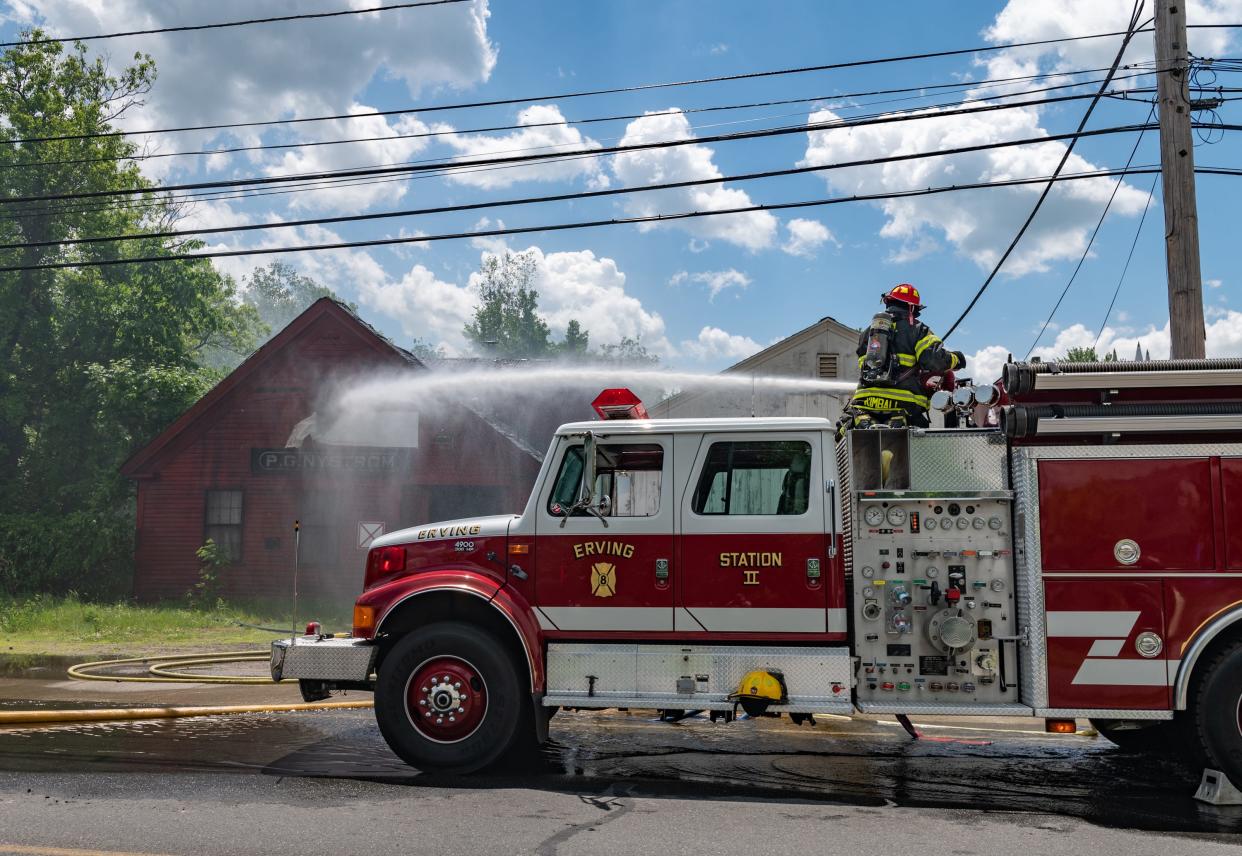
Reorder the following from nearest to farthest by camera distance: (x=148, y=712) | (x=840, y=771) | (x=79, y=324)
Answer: (x=840, y=771)
(x=148, y=712)
(x=79, y=324)

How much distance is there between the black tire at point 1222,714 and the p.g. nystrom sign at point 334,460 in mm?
19495

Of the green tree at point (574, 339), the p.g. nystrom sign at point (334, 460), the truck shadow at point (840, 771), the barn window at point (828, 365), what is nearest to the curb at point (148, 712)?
the truck shadow at point (840, 771)

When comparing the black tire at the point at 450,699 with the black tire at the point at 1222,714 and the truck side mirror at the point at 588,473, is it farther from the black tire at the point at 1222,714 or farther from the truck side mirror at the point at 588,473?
the black tire at the point at 1222,714

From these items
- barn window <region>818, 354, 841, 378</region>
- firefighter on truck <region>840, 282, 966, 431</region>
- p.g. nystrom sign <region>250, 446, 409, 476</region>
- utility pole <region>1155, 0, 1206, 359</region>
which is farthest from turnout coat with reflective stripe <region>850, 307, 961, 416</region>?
barn window <region>818, 354, 841, 378</region>

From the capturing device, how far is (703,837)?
5363mm

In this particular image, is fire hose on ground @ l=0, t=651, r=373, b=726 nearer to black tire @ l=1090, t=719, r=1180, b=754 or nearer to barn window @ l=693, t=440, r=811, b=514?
barn window @ l=693, t=440, r=811, b=514

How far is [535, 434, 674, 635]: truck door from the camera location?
6820 mm

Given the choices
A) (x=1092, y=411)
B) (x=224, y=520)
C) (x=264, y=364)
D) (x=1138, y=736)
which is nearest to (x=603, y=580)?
(x=1092, y=411)

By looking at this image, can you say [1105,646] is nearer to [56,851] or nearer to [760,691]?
[760,691]

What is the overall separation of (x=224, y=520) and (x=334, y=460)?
10.7 ft

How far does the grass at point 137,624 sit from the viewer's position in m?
16.4

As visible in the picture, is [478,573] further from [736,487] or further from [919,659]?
[919,659]

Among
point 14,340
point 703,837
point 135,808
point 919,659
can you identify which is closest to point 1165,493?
point 919,659

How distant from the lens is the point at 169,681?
11.7 meters
